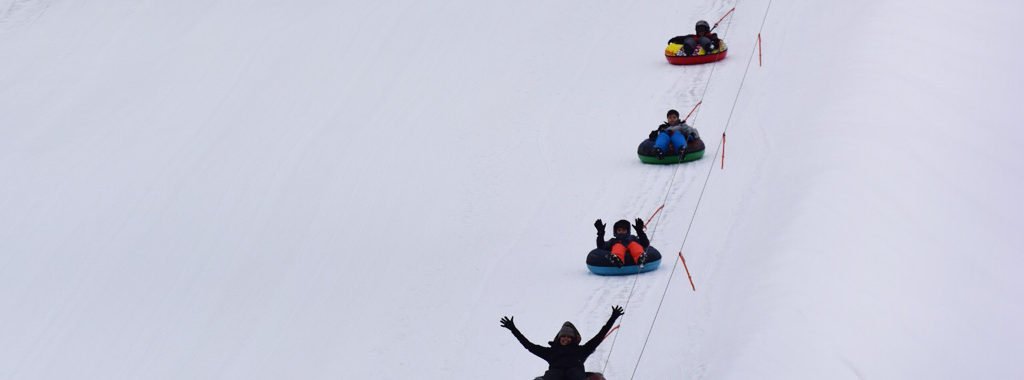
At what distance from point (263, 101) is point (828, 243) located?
12410 mm

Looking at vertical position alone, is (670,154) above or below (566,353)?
above

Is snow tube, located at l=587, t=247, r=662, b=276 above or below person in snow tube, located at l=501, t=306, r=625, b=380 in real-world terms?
above

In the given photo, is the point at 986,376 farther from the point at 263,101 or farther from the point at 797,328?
the point at 263,101

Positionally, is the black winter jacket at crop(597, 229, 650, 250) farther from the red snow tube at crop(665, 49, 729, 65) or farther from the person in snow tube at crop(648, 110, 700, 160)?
the red snow tube at crop(665, 49, 729, 65)

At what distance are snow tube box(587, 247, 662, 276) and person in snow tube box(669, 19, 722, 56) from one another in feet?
26.6

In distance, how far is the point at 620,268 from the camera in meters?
15.0

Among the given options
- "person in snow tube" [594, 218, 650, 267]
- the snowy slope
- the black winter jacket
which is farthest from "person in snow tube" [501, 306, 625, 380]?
the black winter jacket

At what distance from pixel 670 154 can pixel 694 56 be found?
15.5 feet

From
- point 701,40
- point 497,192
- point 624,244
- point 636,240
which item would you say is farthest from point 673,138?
point 701,40

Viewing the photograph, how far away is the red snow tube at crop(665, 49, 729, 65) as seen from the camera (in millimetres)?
22731

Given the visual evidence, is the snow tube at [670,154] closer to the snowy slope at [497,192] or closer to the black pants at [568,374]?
the snowy slope at [497,192]

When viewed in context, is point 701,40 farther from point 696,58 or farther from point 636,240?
point 636,240

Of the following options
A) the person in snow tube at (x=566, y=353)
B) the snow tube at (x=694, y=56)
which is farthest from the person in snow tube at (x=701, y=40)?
the person in snow tube at (x=566, y=353)

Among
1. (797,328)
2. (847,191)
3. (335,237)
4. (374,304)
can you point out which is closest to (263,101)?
(335,237)
